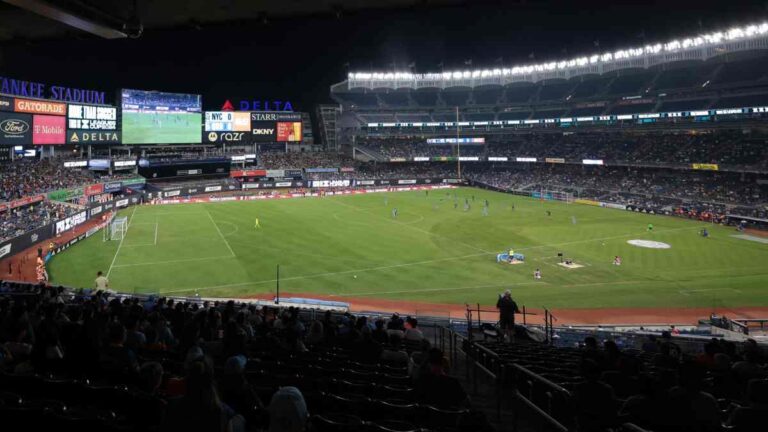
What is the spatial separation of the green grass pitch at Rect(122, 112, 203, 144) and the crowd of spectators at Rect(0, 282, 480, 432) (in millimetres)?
78226

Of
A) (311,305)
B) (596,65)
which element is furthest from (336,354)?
(596,65)

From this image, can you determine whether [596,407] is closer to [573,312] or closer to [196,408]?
[196,408]

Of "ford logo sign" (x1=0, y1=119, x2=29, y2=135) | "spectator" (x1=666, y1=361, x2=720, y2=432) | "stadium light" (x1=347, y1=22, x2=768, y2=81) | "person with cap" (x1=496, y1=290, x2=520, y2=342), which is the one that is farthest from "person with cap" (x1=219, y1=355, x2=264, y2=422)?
"stadium light" (x1=347, y1=22, x2=768, y2=81)

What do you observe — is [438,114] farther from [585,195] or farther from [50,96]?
[50,96]

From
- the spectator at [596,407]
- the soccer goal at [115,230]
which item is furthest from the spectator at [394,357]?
the soccer goal at [115,230]

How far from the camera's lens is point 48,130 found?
64.2 metres

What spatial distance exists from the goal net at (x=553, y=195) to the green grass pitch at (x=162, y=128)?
60.6 metres

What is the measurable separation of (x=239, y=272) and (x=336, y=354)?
89.5 ft

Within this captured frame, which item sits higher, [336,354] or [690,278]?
[336,354]

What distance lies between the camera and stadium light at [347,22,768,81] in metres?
68.8

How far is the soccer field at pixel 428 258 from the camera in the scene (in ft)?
102

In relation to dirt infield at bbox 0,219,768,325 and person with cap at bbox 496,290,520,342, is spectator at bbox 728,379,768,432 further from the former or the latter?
dirt infield at bbox 0,219,768,325

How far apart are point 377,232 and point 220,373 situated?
43411 mm

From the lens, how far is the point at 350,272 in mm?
35500
